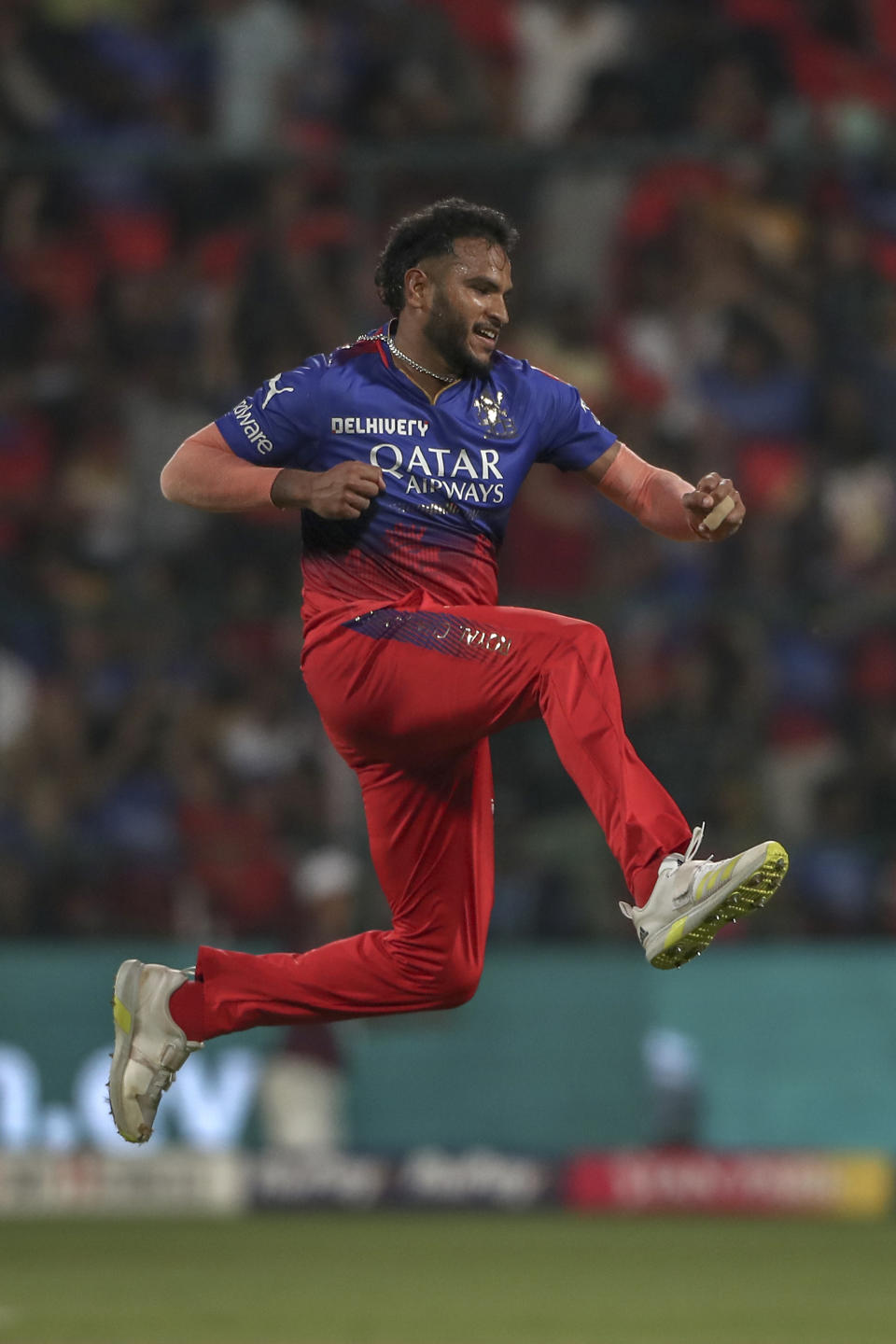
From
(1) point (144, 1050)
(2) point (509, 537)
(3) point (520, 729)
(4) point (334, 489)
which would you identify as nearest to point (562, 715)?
(4) point (334, 489)

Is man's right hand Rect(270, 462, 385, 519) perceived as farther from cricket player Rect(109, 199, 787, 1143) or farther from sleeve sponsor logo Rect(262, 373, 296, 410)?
sleeve sponsor logo Rect(262, 373, 296, 410)

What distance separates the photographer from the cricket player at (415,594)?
17.9ft

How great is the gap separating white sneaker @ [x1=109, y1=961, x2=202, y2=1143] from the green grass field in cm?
170

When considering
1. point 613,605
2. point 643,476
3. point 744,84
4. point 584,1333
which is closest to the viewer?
point 643,476

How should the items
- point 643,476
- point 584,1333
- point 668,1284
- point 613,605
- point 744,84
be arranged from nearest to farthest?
point 643,476
point 584,1333
point 668,1284
point 613,605
point 744,84

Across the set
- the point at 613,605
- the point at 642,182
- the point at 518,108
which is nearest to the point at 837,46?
the point at 518,108

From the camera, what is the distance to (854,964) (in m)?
10.8

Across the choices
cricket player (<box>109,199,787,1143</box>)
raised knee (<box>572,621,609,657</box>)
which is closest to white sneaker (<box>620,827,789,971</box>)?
cricket player (<box>109,199,787,1143</box>)

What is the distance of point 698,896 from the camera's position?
4.98m

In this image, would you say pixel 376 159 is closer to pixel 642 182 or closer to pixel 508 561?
pixel 642 182

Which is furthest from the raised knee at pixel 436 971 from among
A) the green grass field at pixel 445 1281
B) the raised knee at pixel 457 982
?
the green grass field at pixel 445 1281

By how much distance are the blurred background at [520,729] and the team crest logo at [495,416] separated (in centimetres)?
447

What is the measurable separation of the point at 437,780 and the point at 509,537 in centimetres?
474

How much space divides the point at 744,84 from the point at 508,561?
3807 millimetres
